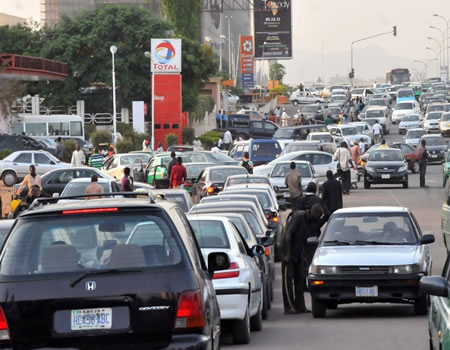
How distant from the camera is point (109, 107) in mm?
85500

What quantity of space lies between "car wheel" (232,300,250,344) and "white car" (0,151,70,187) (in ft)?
119

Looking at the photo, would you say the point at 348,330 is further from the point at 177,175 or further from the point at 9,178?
the point at 9,178

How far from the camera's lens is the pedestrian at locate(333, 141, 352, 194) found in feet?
133

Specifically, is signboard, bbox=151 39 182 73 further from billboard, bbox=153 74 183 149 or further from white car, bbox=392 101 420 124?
white car, bbox=392 101 420 124

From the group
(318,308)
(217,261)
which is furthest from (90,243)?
(318,308)

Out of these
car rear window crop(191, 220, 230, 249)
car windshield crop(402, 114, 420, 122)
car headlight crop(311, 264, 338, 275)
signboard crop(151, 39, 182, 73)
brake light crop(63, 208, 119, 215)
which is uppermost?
signboard crop(151, 39, 182, 73)

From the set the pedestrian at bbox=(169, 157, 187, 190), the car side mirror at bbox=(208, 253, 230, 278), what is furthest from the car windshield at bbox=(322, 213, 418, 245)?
the pedestrian at bbox=(169, 157, 187, 190)

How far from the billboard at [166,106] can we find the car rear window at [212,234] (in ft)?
187

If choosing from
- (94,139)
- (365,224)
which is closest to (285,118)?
(94,139)

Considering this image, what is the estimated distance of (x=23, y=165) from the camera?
1981 inches

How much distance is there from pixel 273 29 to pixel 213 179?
261 feet

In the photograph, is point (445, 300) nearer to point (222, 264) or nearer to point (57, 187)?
point (222, 264)

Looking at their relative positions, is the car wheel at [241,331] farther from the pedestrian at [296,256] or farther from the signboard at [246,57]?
the signboard at [246,57]

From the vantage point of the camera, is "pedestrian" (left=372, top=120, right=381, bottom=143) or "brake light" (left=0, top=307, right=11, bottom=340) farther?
"pedestrian" (left=372, top=120, right=381, bottom=143)
